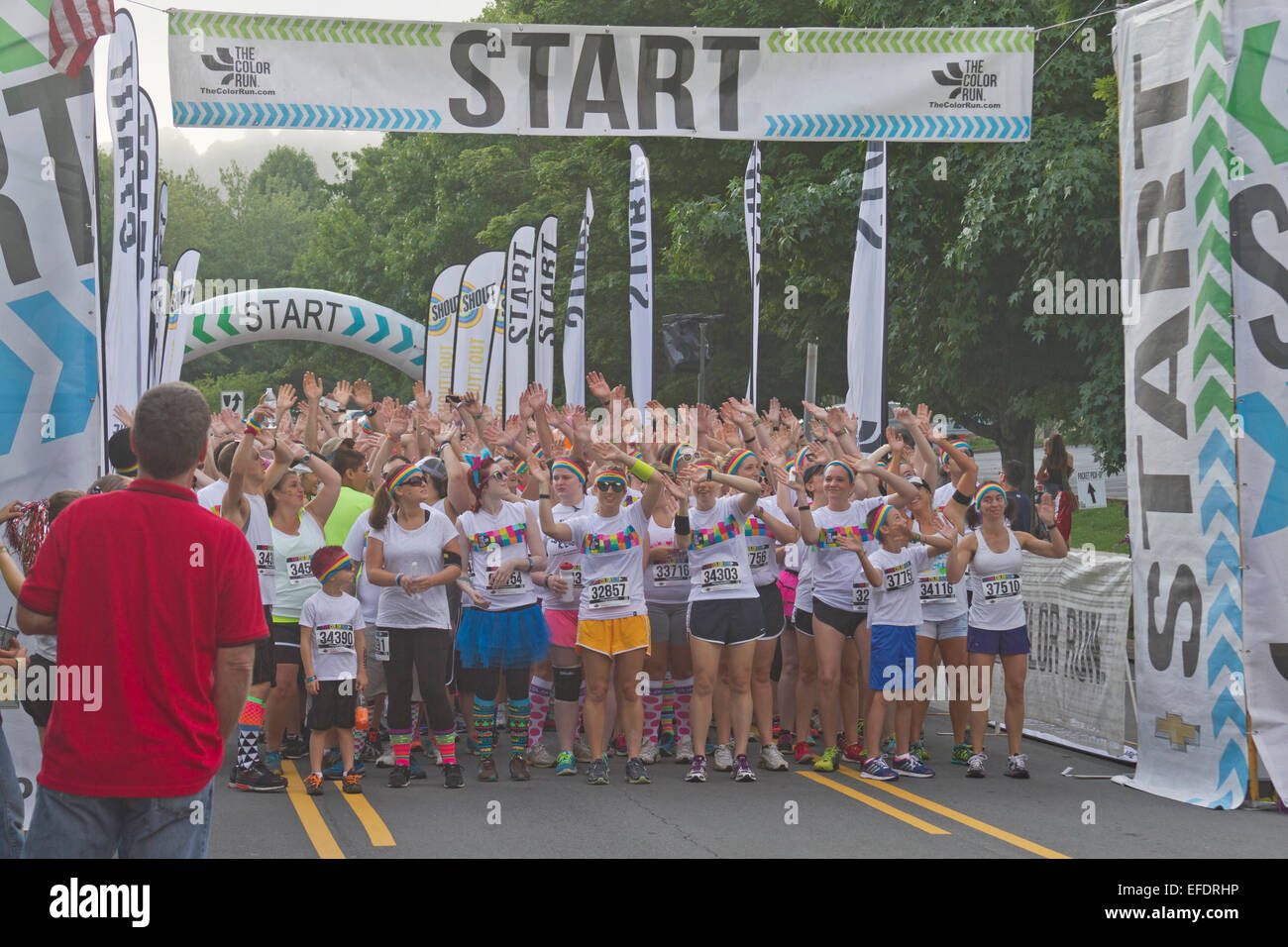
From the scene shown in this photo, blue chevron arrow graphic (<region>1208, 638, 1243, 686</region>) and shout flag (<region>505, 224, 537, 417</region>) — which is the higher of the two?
shout flag (<region>505, 224, 537, 417</region>)

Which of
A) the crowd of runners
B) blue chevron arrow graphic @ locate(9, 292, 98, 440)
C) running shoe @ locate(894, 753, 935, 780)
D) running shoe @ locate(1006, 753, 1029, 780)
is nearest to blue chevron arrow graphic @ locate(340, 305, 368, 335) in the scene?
the crowd of runners

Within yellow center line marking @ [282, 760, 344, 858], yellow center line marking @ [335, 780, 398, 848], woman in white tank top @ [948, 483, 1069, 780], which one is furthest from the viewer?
woman in white tank top @ [948, 483, 1069, 780]

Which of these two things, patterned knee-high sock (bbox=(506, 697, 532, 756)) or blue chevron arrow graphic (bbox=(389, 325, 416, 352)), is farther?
blue chevron arrow graphic (bbox=(389, 325, 416, 352))

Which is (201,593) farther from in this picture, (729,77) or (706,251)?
(706,251)

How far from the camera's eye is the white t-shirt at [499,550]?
997cm

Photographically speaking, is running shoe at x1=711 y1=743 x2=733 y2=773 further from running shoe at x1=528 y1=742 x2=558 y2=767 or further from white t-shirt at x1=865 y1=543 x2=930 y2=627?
white t-shirt at x1=865 y1=543 x2=930 y2=627

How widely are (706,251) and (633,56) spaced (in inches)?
545

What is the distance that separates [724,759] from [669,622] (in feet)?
3.90

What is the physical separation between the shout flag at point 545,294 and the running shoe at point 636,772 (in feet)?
36.6

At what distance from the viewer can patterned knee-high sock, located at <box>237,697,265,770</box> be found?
Answer: 9203 mm

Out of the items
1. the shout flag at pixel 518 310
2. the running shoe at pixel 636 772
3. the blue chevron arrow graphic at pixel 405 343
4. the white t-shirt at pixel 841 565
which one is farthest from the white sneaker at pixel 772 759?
the blue chevron arrow graphic at pixel 405 343

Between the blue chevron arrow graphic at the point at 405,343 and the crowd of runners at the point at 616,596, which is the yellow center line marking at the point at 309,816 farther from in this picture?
the blue chevron arrow graphic at the point at 405,343

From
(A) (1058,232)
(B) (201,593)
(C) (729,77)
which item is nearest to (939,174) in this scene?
(A) (1058,232)

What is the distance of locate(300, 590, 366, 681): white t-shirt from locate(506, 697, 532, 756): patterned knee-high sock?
4.63 feet
